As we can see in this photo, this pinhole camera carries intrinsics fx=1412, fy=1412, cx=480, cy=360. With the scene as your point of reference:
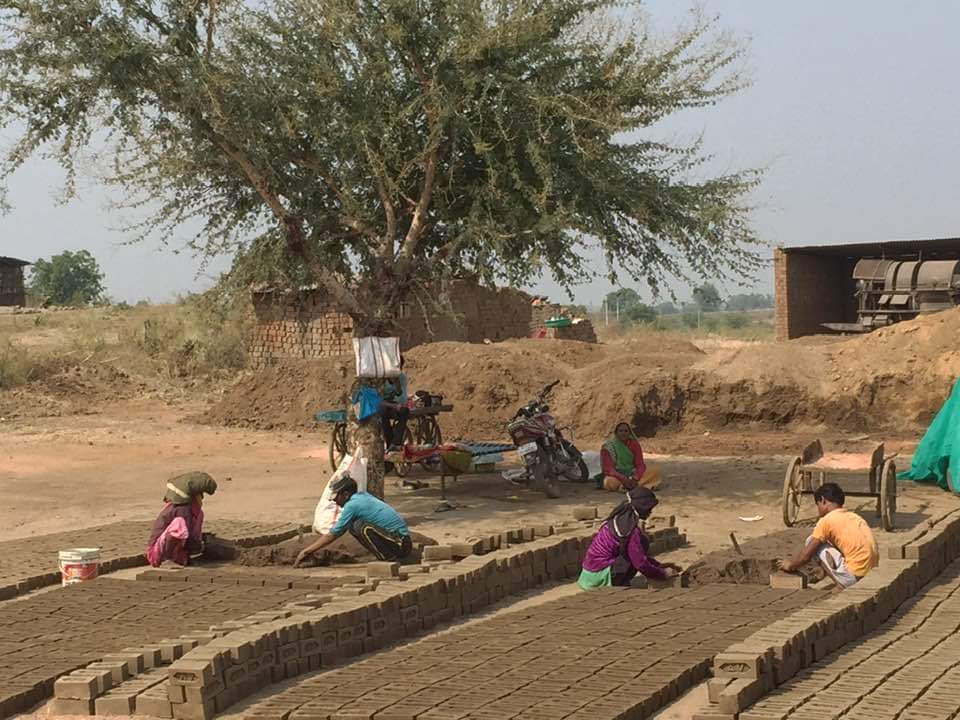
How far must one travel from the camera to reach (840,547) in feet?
28.3

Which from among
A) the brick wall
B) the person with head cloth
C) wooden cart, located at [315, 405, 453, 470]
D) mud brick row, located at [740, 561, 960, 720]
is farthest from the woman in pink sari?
the brick wall

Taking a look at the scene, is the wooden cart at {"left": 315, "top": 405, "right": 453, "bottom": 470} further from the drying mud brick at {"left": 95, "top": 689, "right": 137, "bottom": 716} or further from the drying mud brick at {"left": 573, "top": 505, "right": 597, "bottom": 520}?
the drying mud brick at {"left": 95, "top": 689, "right": 137, "bottom": 716}

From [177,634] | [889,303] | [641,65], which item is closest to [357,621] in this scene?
[177,634]

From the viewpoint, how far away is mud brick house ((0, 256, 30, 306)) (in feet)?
133

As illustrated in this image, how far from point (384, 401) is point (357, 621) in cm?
727

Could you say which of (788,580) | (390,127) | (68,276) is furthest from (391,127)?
(68,276)

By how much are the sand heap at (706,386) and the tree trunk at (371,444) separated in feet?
20.8

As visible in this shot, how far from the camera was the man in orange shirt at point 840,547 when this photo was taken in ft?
28.1

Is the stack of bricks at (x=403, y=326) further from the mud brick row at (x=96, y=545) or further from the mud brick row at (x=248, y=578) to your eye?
the mud brick row at (x=248, y=578)

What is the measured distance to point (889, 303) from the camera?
24.7 meters

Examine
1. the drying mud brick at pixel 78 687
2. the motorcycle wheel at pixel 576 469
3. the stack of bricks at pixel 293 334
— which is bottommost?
the drying mud brick at pixel 78 687

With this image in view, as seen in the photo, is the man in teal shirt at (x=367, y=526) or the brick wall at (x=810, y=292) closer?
the man in teal shirt at (x=367, y=526)

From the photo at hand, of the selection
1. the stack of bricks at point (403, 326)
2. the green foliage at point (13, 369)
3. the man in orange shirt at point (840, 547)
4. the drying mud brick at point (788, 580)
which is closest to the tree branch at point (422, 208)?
the drying mud brick at point (788, 580)

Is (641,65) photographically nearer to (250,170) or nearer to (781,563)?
(250,170)
